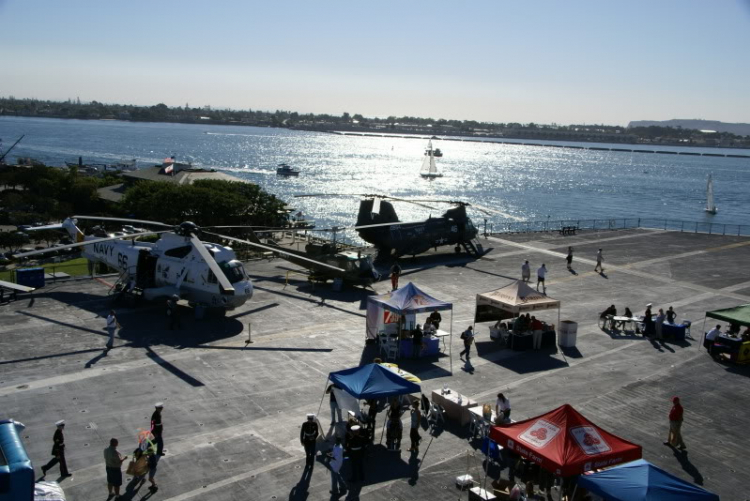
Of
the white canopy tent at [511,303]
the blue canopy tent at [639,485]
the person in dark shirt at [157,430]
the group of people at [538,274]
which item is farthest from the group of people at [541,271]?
the person in dark shirt at [157,430]

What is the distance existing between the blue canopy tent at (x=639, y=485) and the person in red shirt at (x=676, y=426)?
4865 mm

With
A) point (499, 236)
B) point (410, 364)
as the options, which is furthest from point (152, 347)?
point (499, 236)

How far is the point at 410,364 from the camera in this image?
21297 millimetres

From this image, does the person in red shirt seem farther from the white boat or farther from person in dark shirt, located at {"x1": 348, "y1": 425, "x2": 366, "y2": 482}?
the white boat

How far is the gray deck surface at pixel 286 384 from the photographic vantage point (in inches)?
569

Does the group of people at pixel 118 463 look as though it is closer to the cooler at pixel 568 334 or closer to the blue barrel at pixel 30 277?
the cooler at pixel 568 334

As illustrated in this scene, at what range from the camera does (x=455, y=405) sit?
55.5 ft

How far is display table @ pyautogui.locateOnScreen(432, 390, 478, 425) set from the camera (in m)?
16.8

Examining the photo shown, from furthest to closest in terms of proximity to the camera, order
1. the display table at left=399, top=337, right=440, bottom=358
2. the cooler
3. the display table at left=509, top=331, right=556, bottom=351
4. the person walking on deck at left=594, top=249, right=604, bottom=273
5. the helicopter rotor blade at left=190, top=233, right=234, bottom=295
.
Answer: the person walking on deck at left=594, top=249, right=604, bottom=273, the cooler, the display table at left=509, top=331, right=556, bottom=351, the display table at left=399, top=337, right=440, bottom=358, the helicopter rotor blade at left=190, top=233, right=234, bottom=295

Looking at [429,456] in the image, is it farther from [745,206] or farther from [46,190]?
[745,206]

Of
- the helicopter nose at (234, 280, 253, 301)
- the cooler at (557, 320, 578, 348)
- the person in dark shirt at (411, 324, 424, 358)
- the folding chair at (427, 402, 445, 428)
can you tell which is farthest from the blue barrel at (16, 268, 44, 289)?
the cooler at (557, 320, 578, 348)

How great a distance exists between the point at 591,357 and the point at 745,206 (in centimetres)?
12664

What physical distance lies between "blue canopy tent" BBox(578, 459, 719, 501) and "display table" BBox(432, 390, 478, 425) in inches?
214

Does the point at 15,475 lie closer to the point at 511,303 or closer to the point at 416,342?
the point at 416,342
